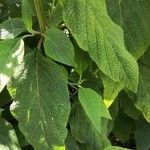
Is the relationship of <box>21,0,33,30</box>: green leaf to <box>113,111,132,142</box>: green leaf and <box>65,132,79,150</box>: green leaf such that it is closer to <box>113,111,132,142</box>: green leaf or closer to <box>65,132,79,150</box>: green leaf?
<box>65,132,79,150</box>: green leaf

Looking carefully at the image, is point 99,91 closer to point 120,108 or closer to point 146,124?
point 120,108

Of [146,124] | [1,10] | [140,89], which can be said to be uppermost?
[1,10]

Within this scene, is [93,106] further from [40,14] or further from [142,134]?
[142,134]

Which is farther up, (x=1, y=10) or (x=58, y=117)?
(x=1, y=10)

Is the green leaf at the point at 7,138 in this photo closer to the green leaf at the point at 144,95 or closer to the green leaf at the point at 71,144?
the green leaf at the point at 71,144

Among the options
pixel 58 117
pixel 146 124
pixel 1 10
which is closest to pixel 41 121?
pixel 58 117

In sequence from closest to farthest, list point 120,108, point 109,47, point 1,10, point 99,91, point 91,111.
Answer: point 109,47
point 91,111
point 99,91
point 1,10
point 120,108

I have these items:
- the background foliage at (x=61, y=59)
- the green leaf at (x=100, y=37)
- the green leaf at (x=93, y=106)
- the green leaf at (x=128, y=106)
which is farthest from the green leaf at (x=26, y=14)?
the green leaf at (x=128, y=106)
